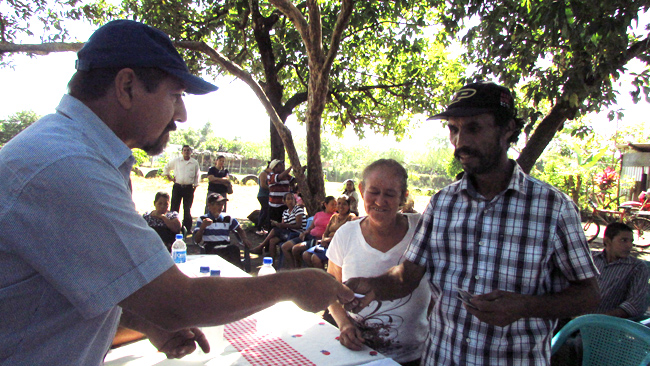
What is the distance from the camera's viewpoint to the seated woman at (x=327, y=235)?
19.6ft

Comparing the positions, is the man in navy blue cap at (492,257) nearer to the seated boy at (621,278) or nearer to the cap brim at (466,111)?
the cap brim at (466,111)

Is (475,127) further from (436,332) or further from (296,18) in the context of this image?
(296,18)

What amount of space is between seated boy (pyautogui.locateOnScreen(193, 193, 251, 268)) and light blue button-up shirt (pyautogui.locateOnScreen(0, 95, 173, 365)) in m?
4.97

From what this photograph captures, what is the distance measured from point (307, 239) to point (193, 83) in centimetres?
578

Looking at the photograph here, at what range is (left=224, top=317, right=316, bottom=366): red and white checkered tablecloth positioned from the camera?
5.98 feet

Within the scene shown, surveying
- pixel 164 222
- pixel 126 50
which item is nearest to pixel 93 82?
pixel 126 50

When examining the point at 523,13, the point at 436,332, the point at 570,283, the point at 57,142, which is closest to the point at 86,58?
the point at 57,142

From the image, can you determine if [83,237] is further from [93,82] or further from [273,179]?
[273,179]

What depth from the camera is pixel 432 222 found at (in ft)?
6.47

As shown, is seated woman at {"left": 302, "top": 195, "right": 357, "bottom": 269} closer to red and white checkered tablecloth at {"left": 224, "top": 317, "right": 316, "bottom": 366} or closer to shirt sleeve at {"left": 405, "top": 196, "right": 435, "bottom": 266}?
red and white checkered tablecloth at {"left": 224, "top": 317, "right": 316, "bottom": 366}

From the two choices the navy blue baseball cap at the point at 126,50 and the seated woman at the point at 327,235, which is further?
the seated woman at the point at 327,235

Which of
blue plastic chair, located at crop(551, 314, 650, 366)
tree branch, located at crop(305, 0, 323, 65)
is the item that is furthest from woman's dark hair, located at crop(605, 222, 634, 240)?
tree branch, located at crop(305, 0, 323, 65)

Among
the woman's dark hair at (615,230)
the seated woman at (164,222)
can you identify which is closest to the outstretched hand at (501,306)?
the woman's dark hair at (615,230)

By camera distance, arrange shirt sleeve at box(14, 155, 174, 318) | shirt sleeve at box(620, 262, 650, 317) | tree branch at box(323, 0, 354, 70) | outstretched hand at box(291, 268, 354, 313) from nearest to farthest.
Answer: shirt sleeve at box(14, 155, 174, 318) < outstretched hand at box(291, 268, 354, 313) < shirt sleeve at box(620, 262, 650, 317) < tree branch at box(323, 0, 354, 70)
